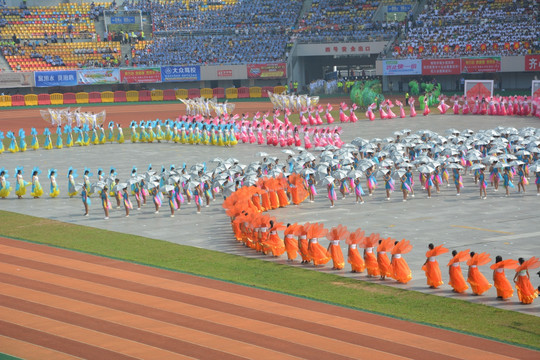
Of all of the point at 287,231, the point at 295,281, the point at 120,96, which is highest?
the point at 120,96

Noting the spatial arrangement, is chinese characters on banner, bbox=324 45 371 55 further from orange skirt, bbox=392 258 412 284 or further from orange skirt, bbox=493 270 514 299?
orange skirt, bbox=493 270 514 299

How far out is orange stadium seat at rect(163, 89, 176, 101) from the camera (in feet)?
236

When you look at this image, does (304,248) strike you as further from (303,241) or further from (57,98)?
(57,98)

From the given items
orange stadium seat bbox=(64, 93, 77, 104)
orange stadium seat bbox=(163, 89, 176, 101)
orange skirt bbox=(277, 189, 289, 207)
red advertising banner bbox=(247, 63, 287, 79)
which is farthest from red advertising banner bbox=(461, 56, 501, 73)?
orange skirt bbox=(277, 189, 289, 207)

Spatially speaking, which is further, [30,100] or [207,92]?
[207,92]

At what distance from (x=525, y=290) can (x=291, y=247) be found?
5.98 metres

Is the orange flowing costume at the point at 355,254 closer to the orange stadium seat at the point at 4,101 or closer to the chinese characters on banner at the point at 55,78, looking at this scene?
the orange stadium seat at the point at 4,101

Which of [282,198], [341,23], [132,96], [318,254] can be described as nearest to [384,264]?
[318,254]

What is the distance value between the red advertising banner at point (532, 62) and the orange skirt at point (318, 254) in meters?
44.0

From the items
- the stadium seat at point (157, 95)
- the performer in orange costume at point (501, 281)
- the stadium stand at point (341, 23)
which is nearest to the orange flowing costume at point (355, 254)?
the performer in orange costume at point (501, 281)

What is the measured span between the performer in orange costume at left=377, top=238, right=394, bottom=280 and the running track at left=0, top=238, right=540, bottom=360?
86.5 inches

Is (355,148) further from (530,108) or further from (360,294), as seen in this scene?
(530,108)

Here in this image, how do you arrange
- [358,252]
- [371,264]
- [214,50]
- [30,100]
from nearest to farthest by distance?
[371,264] → [358,252] → [30,100] → [214,50]

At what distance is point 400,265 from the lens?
1756 centimetres
